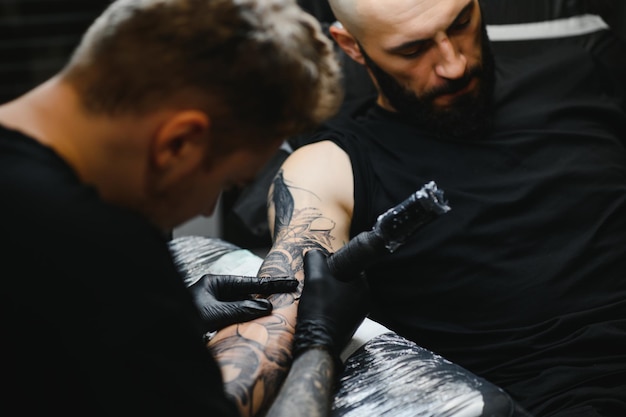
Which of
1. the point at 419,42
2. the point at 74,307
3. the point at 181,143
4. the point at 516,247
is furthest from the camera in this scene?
the point at 419,42

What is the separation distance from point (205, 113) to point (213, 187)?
11 centimetres

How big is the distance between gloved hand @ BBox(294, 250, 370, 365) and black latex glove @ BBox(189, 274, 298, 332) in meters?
Answer: 0.06

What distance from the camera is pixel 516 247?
59.9 inches

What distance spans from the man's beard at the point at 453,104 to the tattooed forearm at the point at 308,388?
689mm

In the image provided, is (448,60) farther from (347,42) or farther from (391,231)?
(391,231)

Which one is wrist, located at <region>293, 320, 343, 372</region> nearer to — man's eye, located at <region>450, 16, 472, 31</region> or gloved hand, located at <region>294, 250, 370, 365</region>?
gloved hand, located at <region>294, 250, 370, 365</region>

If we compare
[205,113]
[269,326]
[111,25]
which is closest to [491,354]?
[269,326]

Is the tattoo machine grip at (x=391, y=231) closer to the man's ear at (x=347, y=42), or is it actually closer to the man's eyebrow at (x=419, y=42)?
the man's eyebrow at (x=419, y=42)

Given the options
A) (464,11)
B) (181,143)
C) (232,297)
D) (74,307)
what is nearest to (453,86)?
(464,11)

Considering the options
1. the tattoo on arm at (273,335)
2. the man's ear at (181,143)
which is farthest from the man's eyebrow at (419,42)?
the man's ear at (181,143)

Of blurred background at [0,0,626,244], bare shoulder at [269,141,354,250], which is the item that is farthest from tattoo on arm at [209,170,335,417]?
blurred background at [0,0,626,244]

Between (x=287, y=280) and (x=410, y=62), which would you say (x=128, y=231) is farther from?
(x=410, y=62)

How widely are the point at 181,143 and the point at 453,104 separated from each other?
0.94 m

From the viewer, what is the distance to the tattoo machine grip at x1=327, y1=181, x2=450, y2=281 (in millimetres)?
1173
